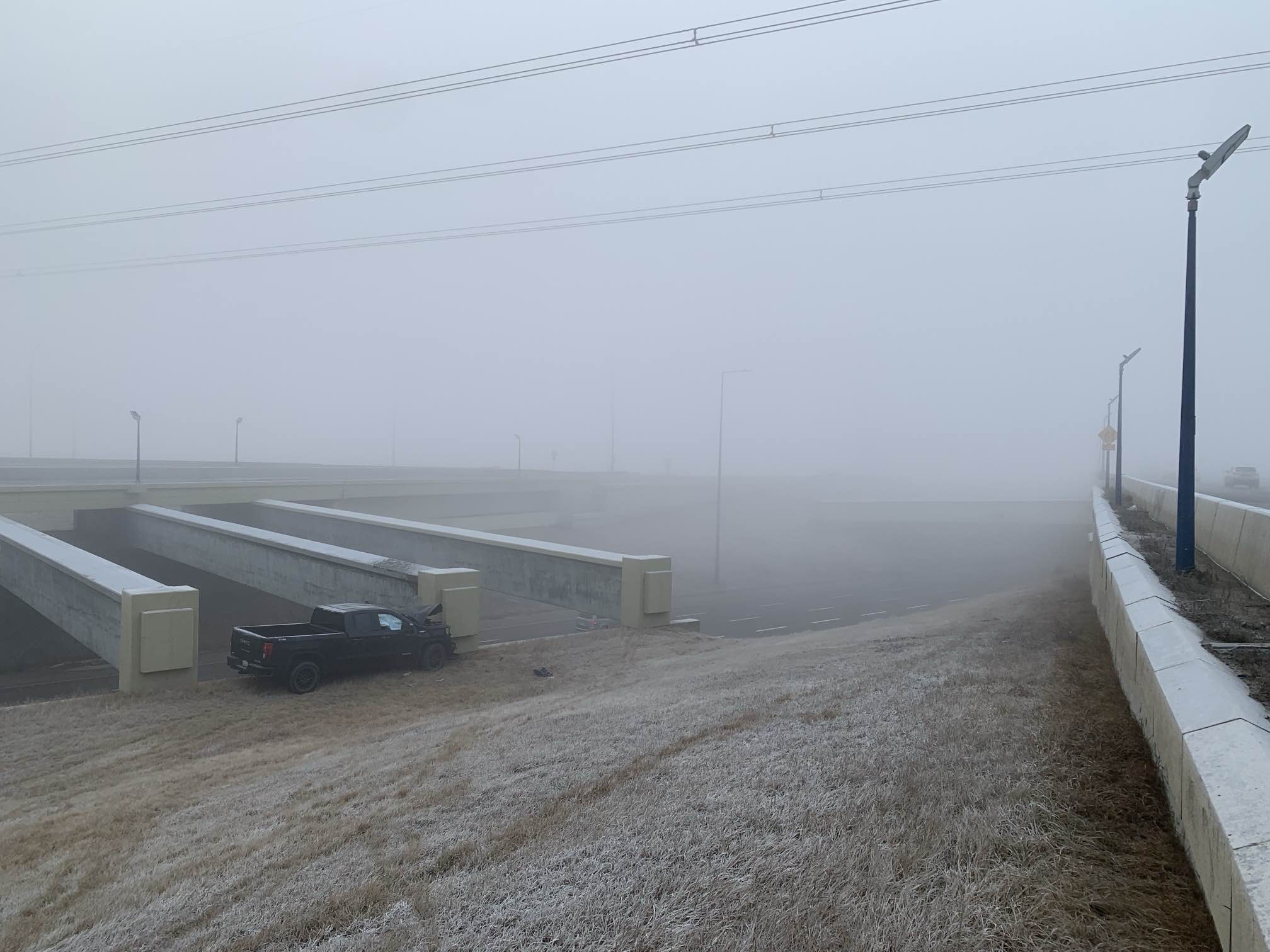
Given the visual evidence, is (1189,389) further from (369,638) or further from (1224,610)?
(369,638)

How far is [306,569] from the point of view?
87.0 feet

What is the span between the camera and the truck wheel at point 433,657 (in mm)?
20219

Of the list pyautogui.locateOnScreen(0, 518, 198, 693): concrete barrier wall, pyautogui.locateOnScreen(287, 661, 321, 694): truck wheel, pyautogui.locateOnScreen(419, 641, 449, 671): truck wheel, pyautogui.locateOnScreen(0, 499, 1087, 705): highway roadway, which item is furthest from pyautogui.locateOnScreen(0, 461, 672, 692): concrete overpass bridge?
pyautogui.locateOnScreen(287, 661, 321, 694): truck wheel

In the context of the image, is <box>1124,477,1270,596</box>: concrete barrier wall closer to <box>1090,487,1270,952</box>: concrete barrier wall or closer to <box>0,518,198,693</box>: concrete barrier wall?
<box>1090,487,1270,952</box>: concrete barrier wall

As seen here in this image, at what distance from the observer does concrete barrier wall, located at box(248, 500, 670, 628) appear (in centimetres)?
2441

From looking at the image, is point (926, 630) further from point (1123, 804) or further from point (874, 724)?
point (1123, 804)

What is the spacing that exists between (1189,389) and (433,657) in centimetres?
1634

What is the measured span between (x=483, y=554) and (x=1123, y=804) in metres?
24.2

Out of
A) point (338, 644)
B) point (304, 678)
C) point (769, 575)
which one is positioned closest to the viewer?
point (304, 678)

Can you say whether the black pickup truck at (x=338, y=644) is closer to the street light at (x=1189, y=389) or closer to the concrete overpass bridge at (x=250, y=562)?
the concrete overpass bridge at (x=250, y=562)

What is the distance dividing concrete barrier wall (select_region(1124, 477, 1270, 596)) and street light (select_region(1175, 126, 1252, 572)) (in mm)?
885

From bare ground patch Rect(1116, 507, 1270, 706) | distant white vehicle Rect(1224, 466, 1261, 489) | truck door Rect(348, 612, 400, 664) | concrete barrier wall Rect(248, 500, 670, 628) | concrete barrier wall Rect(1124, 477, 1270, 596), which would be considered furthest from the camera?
distant white vehicle Rect(1224, 466, 1261, 489)

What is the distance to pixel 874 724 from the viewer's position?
29.9 feet

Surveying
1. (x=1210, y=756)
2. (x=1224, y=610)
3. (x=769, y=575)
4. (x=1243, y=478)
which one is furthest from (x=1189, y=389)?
(x=1243, y=478)
